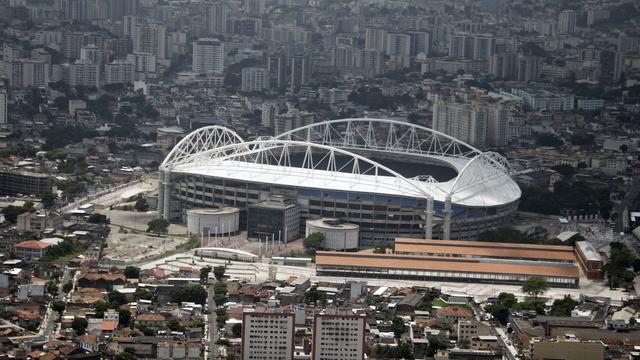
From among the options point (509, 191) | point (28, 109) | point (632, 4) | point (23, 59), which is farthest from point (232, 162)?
point (632, 4)

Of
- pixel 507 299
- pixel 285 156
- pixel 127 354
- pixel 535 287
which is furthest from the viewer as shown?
pixel 285 156

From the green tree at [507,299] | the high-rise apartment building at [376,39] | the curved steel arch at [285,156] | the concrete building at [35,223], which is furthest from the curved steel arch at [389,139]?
the high-rise apartment building at [376,39]

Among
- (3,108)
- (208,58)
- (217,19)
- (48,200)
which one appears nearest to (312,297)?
(48,200)

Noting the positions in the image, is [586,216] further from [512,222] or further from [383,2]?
[383,2]

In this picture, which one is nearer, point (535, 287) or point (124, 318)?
point (124, 318)

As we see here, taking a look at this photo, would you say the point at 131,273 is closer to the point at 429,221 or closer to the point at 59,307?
the point at 59,307

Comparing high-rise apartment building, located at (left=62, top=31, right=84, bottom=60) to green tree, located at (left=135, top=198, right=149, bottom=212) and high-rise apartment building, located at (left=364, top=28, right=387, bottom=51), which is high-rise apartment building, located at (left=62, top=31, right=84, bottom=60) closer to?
high-rise apartment building, located at (left=364, top=28, right=387, bottom=51)

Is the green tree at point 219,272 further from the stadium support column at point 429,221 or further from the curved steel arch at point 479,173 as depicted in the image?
the curved steel arch at point 479,173
